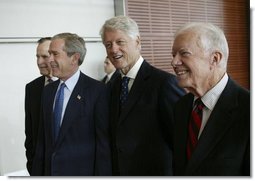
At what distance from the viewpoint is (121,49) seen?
1.18 meters

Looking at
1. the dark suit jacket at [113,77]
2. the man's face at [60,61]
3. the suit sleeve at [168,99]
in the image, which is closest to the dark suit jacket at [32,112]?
the man's face at [60,61]

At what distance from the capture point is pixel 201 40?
0.94 m

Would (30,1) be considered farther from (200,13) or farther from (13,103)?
(200,13)

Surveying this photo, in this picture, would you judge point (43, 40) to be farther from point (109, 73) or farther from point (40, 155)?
point (40, 155)

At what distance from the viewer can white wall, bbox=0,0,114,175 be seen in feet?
4.33

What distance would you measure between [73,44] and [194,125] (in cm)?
56

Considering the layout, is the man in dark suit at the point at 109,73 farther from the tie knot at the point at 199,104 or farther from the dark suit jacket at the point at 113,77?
the tie knot at the point at 199,104

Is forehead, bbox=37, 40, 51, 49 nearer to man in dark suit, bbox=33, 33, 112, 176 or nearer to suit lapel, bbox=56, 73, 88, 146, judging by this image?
man in dark suit, bbox=33, 33, 112, 176

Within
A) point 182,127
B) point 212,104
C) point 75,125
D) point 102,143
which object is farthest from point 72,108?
point 212,104

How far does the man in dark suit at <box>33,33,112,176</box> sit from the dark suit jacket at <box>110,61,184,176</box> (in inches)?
2.7

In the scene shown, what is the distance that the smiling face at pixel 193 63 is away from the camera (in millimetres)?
952

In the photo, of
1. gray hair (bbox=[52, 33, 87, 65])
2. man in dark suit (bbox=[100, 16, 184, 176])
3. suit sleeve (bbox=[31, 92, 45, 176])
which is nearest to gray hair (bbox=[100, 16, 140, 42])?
man in dark suit (bbox=[100, 16, 184, 176])

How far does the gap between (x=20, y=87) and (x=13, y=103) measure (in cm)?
7

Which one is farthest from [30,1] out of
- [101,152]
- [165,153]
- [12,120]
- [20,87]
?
[165,153]
